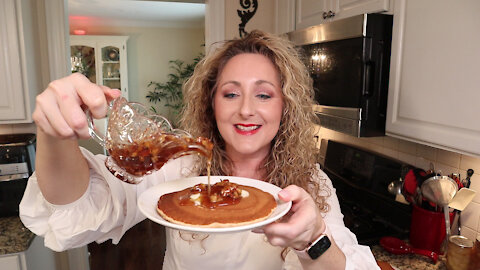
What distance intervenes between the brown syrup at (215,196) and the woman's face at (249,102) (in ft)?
1.15

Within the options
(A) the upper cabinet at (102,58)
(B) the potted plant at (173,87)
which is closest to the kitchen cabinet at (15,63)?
(A) the upper cabinet at (102,58)

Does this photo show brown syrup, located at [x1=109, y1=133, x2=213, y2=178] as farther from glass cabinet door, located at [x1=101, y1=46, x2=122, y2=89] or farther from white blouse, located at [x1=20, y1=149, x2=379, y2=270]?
glass cabinet door, located at [x1=101, y1=46, x2=122, y2=89]

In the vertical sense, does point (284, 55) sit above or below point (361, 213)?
above

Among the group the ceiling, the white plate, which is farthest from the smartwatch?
the ceiling

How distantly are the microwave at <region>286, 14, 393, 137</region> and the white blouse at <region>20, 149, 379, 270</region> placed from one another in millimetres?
576

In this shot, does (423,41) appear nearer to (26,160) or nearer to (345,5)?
(345,5)

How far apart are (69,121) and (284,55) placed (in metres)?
0.81

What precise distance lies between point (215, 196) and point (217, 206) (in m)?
0.04

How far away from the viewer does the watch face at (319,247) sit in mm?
844

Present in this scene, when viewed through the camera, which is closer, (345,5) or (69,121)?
(69,121)

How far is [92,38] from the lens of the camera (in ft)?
23.4

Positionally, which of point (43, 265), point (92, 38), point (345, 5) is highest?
point (92, 38)

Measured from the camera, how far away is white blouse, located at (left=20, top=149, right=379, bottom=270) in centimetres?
99

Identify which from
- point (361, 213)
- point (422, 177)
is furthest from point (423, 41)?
point (361, 213)
